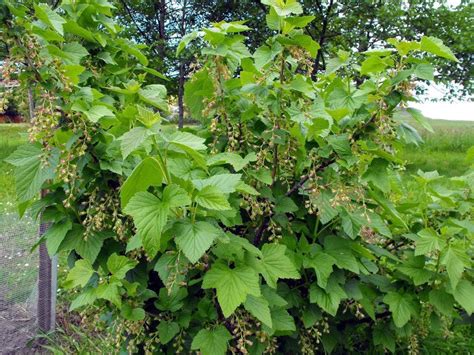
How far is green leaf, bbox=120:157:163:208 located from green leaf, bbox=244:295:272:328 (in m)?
0.49

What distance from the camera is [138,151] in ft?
4.58

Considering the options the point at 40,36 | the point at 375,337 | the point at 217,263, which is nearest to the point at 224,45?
the point at 40,36

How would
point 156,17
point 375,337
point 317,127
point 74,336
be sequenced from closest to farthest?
point 317,127 < point 375,337 < point 74,336 < point 156,17

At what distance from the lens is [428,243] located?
1796 mm

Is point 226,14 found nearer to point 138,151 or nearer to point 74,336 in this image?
point 74,336

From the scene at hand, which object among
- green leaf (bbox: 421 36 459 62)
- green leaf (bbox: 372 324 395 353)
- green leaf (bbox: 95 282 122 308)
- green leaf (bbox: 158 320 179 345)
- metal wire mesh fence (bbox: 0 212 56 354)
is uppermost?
green leaf (bbox: 421 36 459 62)

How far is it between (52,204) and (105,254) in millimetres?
261

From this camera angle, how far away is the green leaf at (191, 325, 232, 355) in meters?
1.52

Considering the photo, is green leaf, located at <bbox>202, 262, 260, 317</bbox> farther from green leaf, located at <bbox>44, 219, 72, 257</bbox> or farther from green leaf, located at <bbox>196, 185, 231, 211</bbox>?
green leaf, located at <bbox>44, 219, 72, 257</bbox>

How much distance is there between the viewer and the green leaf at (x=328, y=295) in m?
1.73

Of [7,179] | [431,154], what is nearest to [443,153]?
[431,154]

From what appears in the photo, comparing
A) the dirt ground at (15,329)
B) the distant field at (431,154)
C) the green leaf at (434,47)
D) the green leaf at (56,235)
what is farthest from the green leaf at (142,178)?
the distant field at (431,154)

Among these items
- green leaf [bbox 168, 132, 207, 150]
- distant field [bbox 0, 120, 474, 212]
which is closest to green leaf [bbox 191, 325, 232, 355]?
green leaf [bbox 168, 132, 207, 150]

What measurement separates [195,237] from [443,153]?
10709mm
